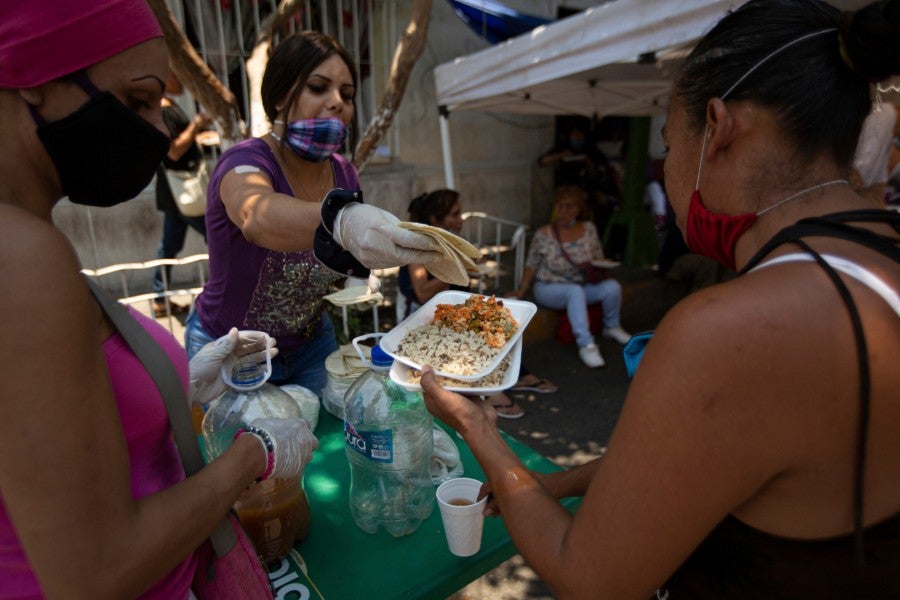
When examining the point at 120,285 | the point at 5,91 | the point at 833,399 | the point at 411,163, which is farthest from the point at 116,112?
the point at 411,163

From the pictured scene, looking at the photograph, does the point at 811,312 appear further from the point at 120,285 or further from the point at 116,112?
the point at 120,285

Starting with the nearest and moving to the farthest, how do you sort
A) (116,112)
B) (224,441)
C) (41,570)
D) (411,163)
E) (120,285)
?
(41,570), (116,112), (224,441), (120,285), (411,163)

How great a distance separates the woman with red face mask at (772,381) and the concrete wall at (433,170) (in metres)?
6.40

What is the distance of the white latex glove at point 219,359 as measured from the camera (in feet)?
5.32

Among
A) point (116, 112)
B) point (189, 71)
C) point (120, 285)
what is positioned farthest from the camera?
point (120, 285)

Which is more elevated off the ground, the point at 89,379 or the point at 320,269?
the point at 89,379

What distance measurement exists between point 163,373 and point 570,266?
202 inches

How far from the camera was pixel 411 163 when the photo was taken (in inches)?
327

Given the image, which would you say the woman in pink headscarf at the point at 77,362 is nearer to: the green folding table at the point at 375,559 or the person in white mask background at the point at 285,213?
the green folding table at the point at 375,559

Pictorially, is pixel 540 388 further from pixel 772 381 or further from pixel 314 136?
pixel 772 381

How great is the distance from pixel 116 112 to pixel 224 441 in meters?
1.05

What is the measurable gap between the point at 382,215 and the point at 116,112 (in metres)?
0.68

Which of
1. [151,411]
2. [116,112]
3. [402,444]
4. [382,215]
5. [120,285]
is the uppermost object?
[116,112]

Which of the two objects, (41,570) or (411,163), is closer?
(41,570)
